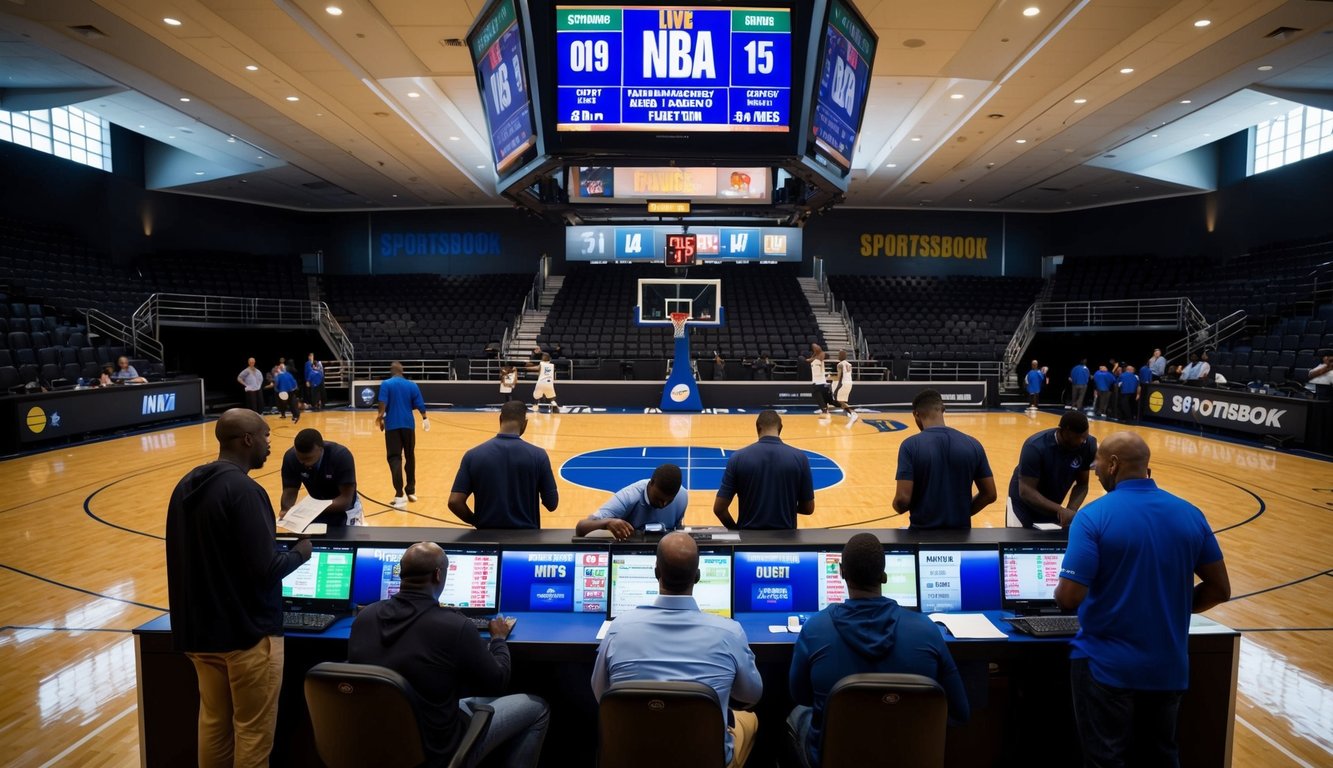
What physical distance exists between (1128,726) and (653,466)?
862 centimetres

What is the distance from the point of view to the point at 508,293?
26641mm

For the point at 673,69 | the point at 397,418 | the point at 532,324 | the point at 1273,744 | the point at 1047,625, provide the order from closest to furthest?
the point at 1047,625, the point at 1273,744, the point at 673,69, the point at 397,418, the point at 532,324

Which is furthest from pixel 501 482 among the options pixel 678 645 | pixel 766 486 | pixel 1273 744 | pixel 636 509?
pixel 1273 744

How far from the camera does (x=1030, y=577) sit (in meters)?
3.40

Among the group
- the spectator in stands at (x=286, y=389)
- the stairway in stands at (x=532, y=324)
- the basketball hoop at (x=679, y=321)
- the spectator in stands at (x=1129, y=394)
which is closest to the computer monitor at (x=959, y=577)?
the basketball hoop at (x=679, y=321)

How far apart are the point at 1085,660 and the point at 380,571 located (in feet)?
9.99

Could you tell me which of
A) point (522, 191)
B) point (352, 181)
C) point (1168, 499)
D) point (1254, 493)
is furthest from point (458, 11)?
point (352, 181)

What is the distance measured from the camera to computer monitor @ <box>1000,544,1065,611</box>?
11.1 ft

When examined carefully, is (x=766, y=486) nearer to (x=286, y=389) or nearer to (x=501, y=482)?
(x=501, y=482)

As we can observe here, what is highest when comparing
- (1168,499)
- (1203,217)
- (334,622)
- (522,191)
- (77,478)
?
(1203,217)

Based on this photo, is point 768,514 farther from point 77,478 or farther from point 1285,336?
point 1285,336

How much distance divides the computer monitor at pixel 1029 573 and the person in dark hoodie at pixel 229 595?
3.13 metres

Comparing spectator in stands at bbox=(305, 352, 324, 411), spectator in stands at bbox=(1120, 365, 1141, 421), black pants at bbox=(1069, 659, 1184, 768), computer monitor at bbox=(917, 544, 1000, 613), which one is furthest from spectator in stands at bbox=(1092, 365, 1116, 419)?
spectator in stands at bbox=(305, 352, 324, 411)

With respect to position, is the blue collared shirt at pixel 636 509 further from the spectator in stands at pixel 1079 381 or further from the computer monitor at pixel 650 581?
the spectator in stands at pixel 1079 381
